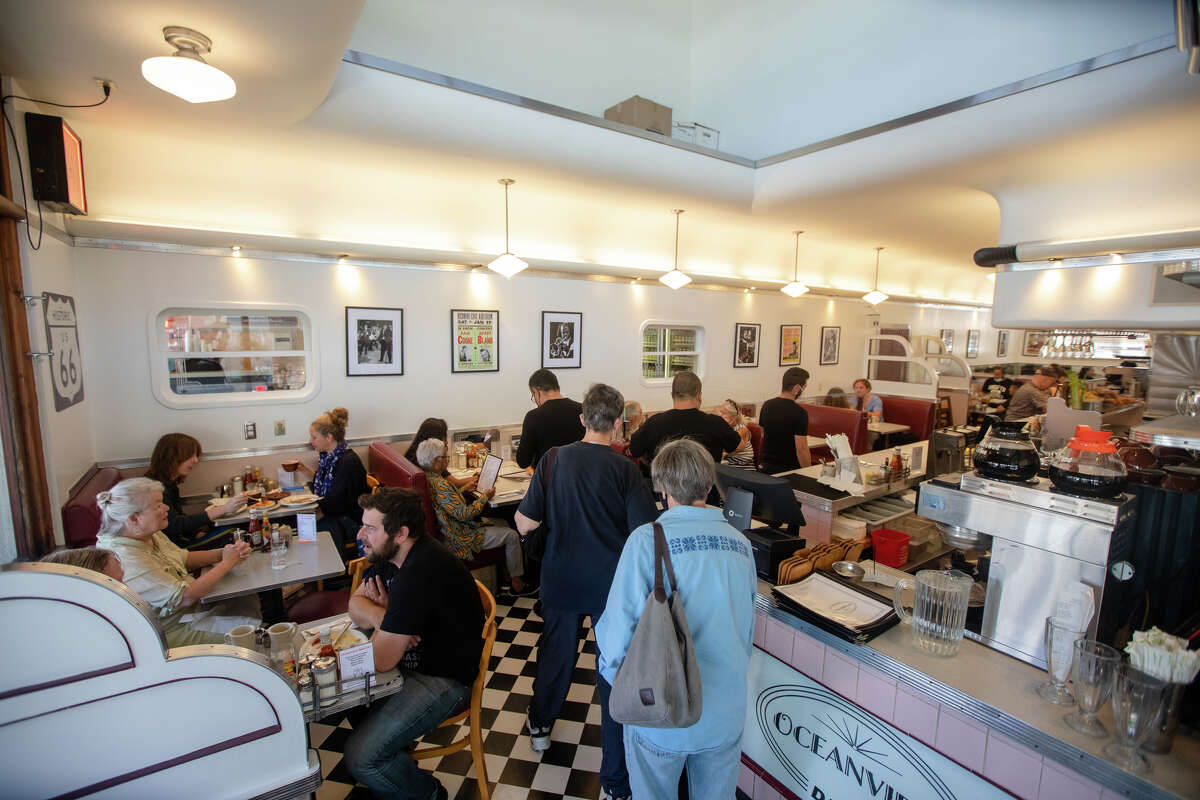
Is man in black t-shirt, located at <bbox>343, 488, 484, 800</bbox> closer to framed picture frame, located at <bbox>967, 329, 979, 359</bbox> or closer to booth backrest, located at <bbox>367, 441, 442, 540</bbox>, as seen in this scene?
booth backrest, located at <bbox>367, 441, 442, 540</bbox>

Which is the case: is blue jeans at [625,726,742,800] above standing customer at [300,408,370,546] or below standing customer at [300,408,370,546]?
below

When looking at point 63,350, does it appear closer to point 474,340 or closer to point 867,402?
point 474,340

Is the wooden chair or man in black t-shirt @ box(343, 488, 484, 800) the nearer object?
man in black t-shirt @ box(343, 488, 484, 800)

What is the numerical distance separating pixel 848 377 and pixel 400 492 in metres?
10.2

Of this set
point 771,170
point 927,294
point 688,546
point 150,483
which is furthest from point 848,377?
point 150,483

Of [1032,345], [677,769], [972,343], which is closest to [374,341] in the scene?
[677,769]

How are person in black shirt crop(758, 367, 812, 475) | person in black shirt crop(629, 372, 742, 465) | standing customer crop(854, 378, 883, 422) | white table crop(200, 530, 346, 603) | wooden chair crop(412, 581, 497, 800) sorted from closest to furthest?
wooden chair crop(412, 581, 497, 800) < white table crop(200, 530, 346, 603) < person in black shirt crop(629, 372, 742, 465) < person in black shirt crop(758, 367, 812, 475) < standing customer crop(854, 378, 883, 422)

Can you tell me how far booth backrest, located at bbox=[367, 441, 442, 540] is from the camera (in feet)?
12.8

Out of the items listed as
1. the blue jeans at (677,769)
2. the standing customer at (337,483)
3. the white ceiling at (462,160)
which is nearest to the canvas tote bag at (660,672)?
the blue jeans at (677,769)

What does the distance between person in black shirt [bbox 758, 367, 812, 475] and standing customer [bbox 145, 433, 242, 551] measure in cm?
431

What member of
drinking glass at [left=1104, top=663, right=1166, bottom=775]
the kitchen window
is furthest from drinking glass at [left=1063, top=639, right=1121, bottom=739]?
the kitchen window

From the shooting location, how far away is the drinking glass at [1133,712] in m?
1.34

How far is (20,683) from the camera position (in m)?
1.20

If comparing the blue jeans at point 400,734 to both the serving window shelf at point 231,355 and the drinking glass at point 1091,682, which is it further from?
the serving window shelf at point 231,355
